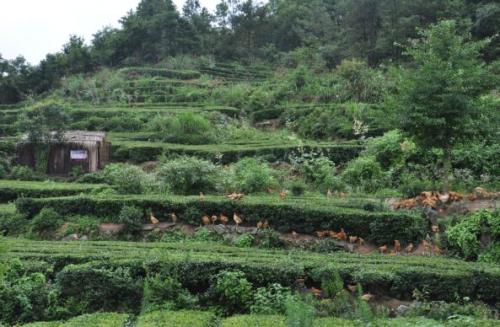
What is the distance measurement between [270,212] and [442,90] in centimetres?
531

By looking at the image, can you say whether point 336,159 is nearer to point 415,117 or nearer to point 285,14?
point 415,117

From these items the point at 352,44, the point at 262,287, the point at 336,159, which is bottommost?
the point at 262,287

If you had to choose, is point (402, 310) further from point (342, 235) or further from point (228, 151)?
point (228, 151)

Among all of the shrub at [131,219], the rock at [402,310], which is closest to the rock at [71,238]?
the shrub at [131,219]

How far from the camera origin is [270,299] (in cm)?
942

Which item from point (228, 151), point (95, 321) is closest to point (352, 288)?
point (95, 321)

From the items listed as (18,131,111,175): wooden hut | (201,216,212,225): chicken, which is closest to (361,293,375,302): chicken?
(201,216,212,225): chicken

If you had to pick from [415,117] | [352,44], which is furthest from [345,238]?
[352,44]

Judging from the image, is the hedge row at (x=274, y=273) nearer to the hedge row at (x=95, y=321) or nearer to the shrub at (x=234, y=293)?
the shrub at (x=234, y=293)

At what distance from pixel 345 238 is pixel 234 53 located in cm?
4598

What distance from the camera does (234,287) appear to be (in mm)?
9547

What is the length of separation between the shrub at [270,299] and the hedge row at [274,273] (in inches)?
6.6

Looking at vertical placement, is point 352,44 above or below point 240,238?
above

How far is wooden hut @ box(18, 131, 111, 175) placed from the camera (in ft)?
75.4
